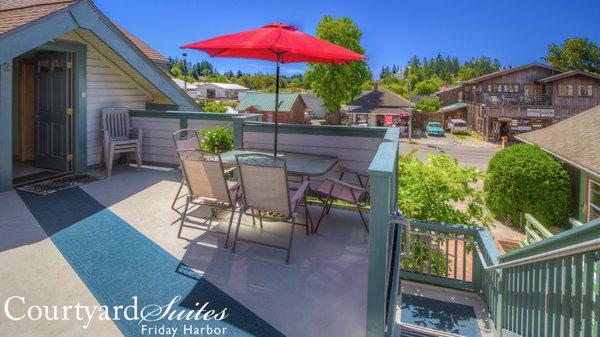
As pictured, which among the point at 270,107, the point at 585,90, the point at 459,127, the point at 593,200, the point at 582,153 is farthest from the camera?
the point at 459,127

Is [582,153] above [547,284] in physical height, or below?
above

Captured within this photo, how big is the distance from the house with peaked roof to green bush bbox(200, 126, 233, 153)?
1956 millimetres

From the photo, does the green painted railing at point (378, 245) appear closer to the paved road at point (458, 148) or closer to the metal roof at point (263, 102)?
the paved road at point (458, 148)

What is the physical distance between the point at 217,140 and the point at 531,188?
10.2m

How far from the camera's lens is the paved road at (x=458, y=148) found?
2602 cm

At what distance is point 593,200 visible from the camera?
411 inches

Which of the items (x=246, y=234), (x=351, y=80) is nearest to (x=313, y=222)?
(x=246, y=234)

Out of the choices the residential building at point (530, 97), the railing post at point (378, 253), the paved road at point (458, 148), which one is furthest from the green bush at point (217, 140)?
the residential building at point (530, 97)

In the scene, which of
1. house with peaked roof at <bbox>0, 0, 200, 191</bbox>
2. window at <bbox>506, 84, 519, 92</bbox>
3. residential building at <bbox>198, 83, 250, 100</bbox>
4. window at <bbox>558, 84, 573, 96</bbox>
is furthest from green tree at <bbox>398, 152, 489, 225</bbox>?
residential building at <bbox>198, 83, 250, 100</bbox>

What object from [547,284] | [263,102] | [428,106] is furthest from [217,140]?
[428,106]

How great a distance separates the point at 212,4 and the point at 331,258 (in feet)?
133

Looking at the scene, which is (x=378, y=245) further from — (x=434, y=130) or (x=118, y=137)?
(x=434, y=130)

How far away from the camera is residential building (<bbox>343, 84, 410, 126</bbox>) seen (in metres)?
37.3

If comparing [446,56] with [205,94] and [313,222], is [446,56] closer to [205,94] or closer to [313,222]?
[205,94]
